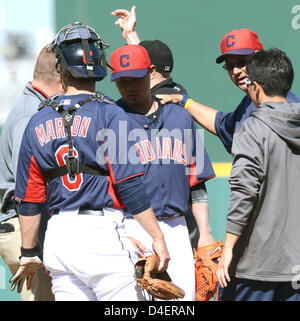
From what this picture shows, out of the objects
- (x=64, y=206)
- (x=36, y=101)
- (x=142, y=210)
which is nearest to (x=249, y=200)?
(x=142, y=210)

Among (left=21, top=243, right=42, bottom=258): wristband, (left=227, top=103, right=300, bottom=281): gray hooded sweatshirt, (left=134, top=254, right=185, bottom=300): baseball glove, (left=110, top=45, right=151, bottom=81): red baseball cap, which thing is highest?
(left=110, top=45, right=151, bottom=81): red baseball cap

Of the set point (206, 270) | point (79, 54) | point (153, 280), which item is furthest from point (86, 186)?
point (206, 270)

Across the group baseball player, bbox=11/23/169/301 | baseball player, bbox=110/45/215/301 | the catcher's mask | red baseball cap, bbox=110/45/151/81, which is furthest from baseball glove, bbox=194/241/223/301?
the catcher's mask

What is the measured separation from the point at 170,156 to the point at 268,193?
65cm

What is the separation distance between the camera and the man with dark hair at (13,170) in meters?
3.72

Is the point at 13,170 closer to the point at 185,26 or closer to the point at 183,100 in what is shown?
the point at 183,100

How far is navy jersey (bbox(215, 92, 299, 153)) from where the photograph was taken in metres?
3.59

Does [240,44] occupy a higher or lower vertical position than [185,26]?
lower

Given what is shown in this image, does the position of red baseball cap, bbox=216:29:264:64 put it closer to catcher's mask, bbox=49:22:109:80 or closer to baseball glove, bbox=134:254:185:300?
catcher's mask, bbox=49:22:109:80

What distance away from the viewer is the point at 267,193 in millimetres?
2973

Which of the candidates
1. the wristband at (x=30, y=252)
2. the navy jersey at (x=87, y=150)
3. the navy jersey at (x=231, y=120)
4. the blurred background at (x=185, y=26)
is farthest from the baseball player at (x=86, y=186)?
the blurred background at (x=185, y=26)

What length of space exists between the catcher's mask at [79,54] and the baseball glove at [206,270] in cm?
114

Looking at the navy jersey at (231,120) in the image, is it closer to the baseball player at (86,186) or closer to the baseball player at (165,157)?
the baseball player at (165,157)

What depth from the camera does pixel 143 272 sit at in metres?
2.92
